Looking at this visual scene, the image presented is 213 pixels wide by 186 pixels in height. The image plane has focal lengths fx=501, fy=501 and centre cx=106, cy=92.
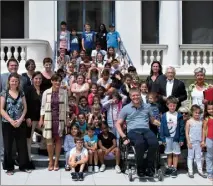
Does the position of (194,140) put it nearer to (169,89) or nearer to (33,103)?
(169,89)

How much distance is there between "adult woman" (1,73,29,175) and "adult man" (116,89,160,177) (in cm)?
176

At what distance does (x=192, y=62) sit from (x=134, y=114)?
9140 millimetres

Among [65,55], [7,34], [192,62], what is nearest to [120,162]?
[65,55]

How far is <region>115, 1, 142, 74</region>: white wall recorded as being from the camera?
17188 millimetres

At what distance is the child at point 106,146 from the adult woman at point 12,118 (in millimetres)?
1435

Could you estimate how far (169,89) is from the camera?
10180 millimetres

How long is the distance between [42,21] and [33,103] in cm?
800

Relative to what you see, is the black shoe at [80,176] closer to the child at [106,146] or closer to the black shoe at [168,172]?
the child at [106,146]

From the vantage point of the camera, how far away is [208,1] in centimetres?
1914

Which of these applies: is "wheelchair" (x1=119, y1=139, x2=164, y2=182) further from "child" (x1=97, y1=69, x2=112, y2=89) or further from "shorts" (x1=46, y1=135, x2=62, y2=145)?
"child" (x1=97, y1=69, x2=112, y2=89)

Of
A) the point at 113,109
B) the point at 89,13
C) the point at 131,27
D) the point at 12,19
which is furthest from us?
the point at 89,13

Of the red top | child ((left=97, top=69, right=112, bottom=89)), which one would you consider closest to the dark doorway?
child ((left=97, top=69, right=112, bottom=89))

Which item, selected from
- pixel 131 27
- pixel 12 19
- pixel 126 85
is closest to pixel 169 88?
pixel 126 85

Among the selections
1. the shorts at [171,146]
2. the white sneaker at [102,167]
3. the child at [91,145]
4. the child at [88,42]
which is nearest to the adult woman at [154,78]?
the shorts at [171,146]
